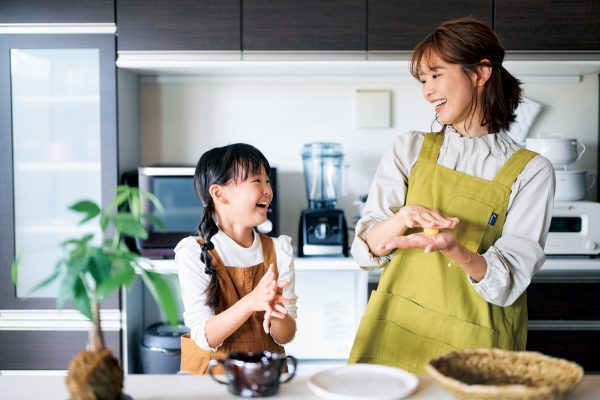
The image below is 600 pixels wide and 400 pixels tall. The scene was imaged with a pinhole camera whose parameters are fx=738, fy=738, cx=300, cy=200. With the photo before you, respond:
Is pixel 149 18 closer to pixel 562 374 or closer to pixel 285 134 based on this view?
pixel 285 134

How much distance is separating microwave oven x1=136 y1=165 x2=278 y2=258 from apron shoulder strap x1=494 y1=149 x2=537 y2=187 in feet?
4.38

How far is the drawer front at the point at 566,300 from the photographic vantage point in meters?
2.72

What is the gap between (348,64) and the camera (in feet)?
9.30

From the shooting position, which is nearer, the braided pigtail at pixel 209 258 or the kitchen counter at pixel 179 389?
the kitchen counter at pixel 179 389

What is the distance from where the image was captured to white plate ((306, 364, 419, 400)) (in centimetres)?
122

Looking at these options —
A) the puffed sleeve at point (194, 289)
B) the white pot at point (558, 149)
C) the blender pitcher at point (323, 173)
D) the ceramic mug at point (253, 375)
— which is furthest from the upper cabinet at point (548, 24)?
the ceramic mug at point (253, 375)

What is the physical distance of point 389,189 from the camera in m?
1.71

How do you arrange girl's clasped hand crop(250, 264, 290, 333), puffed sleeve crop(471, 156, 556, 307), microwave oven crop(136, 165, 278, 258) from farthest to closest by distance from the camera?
microwave oven crop(136, 165, 278, 258), puffed sleeve crop(471, 156, 556, 307), girl's clasped hand crop(250, 264, 290, 333)

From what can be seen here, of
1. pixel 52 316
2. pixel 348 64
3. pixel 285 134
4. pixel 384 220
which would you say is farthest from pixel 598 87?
pixel 52 316

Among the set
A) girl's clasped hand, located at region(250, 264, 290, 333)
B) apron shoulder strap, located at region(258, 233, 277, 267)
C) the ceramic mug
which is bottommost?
the ceramic mug

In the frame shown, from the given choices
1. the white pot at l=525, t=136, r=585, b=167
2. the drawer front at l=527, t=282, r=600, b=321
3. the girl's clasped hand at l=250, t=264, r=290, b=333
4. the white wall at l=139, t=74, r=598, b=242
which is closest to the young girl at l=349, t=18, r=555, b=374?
the girl's clasped hand at l=250, t=264, r=290, b=333

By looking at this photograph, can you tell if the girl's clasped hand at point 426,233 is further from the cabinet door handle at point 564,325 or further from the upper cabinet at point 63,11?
the upper cabinet at point 63,11

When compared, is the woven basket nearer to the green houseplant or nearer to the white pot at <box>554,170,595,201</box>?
the green houseplant

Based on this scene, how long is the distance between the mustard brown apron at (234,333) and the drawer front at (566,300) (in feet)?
4.55
